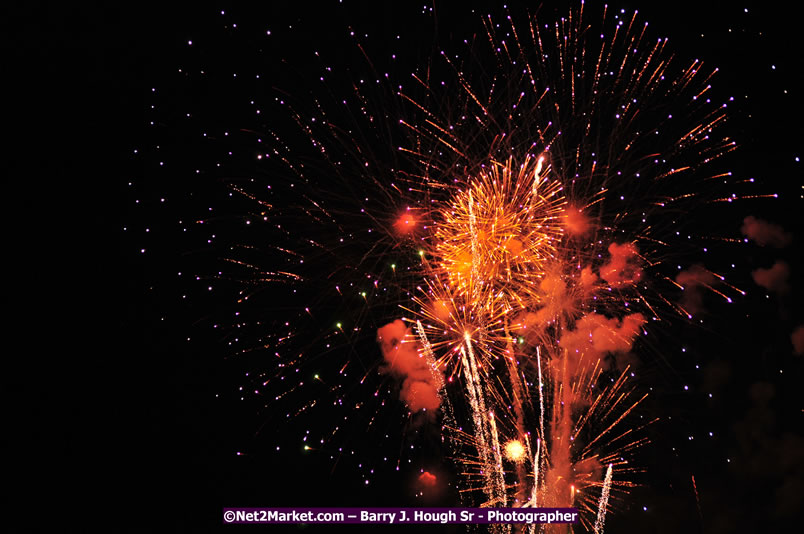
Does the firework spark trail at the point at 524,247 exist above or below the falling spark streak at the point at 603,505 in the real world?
above

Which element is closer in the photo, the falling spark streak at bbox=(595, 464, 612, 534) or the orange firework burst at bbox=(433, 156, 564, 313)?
the orange firework burst at bbox=(433, 156, 564, 313)

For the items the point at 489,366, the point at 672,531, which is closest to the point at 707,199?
the point at 489,366

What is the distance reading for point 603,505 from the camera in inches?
343

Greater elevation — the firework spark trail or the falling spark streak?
the firework spark trail

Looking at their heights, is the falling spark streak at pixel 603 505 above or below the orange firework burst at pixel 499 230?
below

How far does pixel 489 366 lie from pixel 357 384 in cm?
221

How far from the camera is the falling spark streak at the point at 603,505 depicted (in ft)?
25.3

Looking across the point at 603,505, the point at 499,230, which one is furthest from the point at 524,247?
the point at 603,505

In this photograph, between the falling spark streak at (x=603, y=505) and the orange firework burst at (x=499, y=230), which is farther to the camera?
the falling spark streak at (x=603, y=505)

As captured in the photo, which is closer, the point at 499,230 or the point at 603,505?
the point at 499,230

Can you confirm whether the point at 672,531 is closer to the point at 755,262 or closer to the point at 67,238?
the point at 755,262

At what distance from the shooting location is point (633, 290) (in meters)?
6.86

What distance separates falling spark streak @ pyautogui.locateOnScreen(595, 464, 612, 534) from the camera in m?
7.72

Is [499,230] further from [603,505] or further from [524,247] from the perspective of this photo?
[603,505]
